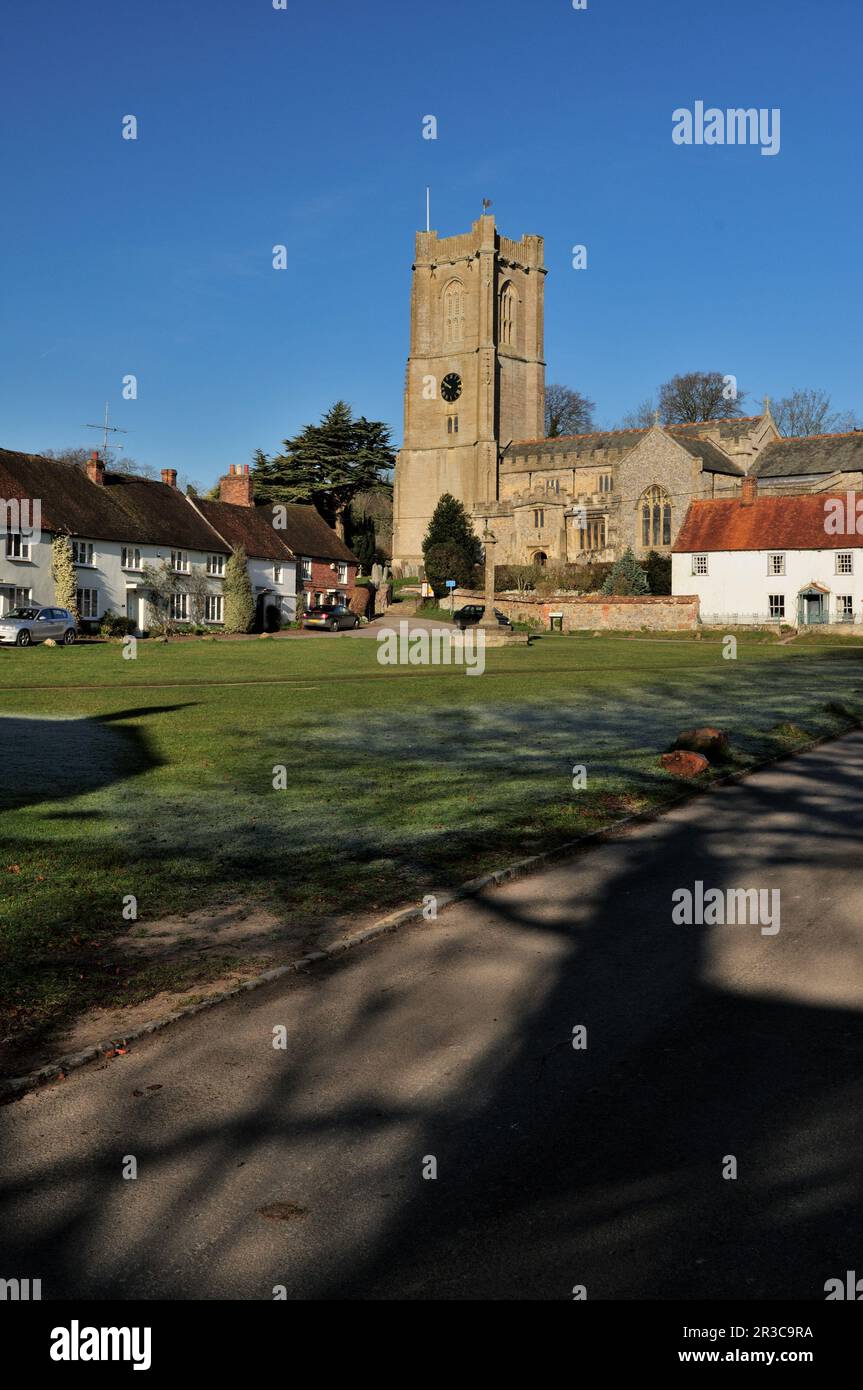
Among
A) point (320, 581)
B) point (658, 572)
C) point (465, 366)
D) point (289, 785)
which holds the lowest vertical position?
point (289, 785)

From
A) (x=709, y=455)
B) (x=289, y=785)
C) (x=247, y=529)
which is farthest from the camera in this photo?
(x=709, y=455)

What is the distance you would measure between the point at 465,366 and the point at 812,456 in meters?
38.8

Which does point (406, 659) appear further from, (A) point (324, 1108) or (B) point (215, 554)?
(A) point (324, 1108)

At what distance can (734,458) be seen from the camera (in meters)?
83.0

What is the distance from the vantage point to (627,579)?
243 feet

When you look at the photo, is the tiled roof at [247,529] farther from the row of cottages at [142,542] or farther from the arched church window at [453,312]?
the arched church window at [453,312]

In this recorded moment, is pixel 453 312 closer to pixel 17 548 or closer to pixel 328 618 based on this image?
pixel 328 618

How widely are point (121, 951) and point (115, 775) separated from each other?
275 inches

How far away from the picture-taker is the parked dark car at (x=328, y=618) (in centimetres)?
6272

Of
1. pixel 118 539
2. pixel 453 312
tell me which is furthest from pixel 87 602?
pixel 453 312

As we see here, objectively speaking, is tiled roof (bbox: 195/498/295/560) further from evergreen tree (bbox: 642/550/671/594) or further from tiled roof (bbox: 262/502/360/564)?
evergreen tree (bbox: 642/550/671/594)

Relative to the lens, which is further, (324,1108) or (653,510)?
(653,510)

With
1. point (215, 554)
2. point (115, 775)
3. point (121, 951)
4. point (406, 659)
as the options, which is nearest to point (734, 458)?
point (215, 554)
